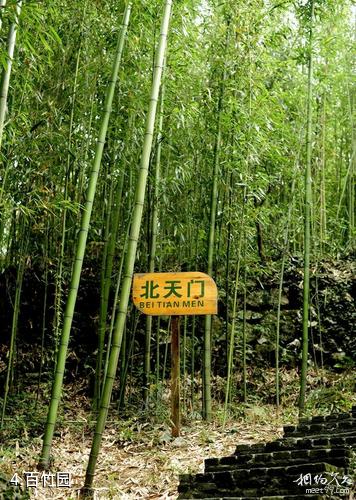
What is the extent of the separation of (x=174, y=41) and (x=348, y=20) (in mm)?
3518

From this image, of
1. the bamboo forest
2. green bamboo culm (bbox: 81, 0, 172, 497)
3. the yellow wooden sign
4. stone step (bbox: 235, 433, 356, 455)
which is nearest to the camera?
stone step (bbox: 235, 433, 356, 455)

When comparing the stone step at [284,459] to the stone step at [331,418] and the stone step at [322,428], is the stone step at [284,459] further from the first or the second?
the stone step at [331,418]

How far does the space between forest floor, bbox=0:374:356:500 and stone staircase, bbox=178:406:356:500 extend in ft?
1.24

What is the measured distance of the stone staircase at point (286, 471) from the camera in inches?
110

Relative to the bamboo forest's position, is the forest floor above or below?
below

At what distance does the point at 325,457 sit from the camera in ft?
10.1

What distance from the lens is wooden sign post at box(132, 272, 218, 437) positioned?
4449mm

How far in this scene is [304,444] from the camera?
3.43 meters

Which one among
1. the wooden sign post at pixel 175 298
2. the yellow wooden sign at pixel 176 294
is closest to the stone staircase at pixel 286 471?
the wooden sign post at pixel 175 298

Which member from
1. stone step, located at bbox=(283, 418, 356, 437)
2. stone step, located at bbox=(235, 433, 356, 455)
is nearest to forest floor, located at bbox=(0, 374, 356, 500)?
stone step, located at bbox=(235, 433, 356, 455)

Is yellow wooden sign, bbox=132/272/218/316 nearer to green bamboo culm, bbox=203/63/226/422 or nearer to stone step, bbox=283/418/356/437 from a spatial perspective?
green bamboo culm, bbox=203/63/226/422

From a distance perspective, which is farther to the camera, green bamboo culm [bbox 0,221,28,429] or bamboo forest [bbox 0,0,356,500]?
green bamboo culm [bbox 0,221,28,429]

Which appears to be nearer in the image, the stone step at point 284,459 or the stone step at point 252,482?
the stone step at point 252,482

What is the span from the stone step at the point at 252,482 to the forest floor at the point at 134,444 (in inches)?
12.9
